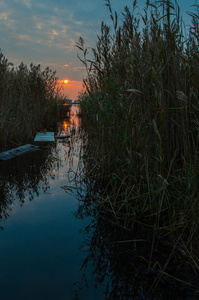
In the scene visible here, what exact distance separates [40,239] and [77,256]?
375mm

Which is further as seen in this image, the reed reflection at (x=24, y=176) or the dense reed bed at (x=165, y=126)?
the reed reflection at (x=24, y=176)

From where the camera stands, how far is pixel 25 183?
3.24 metres

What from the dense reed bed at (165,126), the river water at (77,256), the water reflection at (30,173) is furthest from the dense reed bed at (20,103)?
the dense reed bed at (165,126)

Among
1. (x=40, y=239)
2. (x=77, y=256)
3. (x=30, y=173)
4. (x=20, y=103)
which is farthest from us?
(x=20, y=103)

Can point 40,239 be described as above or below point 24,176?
below

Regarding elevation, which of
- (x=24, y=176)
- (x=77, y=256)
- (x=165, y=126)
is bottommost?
(x=77, y=256)

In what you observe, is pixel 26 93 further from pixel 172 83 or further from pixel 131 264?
pixel 131 264

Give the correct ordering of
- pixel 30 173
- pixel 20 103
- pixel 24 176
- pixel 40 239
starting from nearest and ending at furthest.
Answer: pixel 40 239
pixel 24 176
pixel 30 173
pixel 20 103

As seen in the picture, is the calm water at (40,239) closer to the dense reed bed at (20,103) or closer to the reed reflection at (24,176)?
the reed reflection at (24,176)

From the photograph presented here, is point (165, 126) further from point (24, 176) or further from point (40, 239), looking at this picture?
point (24, 176)

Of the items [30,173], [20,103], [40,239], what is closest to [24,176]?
[30,173]

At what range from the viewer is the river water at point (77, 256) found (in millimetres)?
1373

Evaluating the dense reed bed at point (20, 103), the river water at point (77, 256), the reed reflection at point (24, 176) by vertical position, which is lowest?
the river water at point (77, 256)

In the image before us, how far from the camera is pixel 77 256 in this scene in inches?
66.5
